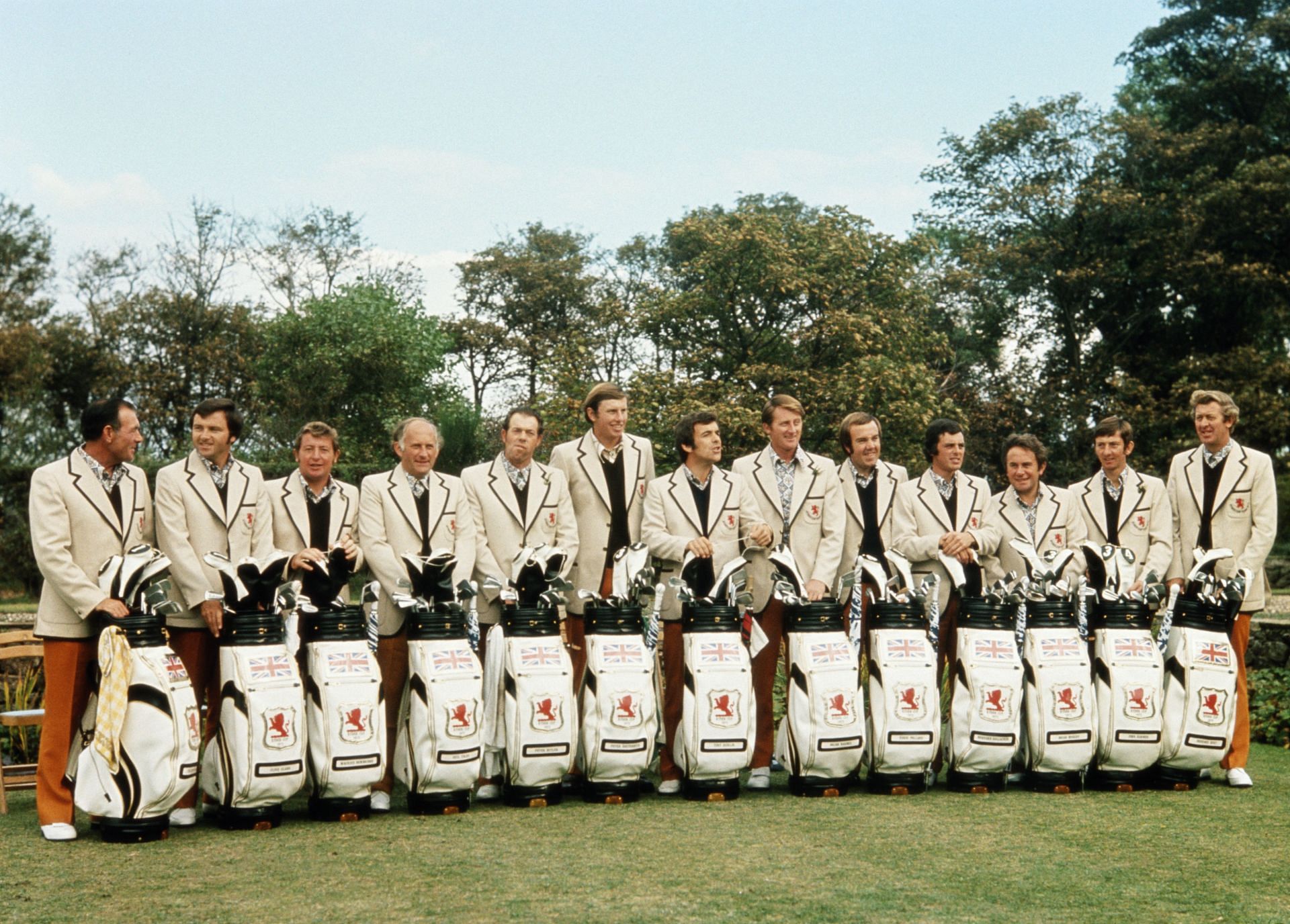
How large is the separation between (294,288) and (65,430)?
1194cm

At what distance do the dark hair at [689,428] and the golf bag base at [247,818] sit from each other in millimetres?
2544

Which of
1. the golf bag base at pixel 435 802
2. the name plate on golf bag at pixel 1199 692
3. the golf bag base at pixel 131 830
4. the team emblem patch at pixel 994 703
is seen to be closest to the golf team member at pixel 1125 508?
the name plate on golf bag at pixel 1199 692

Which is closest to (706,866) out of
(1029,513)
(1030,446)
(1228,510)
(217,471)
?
(217,471)

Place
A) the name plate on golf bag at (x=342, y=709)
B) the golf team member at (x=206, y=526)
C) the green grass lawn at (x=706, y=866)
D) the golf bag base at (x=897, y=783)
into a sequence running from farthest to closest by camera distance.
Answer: the golf bag base at (x=897, y=783), the golf team member at (x=206, y=526), the name plate on golf bag at (x=342, y=709), the green grass lawn at (x=706, y=866)

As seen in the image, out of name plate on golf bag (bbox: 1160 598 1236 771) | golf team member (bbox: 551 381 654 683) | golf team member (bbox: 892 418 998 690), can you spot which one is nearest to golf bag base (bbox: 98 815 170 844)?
golf team member (bbox: 551 381 654 683)

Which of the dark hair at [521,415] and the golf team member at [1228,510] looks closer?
the dark hair at [521,415]

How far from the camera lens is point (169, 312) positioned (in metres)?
38.6

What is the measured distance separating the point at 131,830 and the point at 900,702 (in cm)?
324

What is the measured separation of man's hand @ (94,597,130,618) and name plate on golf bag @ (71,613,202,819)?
46 mm

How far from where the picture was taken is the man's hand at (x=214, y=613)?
5.41 metres

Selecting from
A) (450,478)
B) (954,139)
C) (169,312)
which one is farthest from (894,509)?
(169,312)

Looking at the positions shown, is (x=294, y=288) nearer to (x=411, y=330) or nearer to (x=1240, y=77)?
(x=411, y=330)

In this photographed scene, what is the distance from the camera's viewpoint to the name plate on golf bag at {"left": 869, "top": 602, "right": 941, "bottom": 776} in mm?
5949

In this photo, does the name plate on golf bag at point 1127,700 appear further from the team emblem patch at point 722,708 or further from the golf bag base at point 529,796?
the golf bag base at point 529,796
